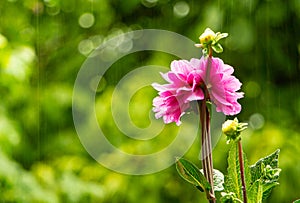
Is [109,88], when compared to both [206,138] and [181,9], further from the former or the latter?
[206,138]

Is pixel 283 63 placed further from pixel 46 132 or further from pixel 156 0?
pixel 46 132

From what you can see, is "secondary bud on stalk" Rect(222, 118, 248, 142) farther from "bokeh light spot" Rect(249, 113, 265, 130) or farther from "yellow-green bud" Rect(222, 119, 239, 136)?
"bokeh light spot" Rect(249, 113, 265, 130)

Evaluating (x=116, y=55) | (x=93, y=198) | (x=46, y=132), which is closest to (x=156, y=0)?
(x=116, y=55)

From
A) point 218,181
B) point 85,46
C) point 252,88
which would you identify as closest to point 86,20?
point 85,46

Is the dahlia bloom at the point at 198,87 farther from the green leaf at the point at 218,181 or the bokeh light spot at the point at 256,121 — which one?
the bokeh light spot at the point at 256,121

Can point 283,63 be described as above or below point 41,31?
below

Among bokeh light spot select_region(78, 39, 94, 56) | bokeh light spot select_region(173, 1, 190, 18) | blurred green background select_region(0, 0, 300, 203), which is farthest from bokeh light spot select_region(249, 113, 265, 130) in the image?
bokeh light spot select_region(78, 39, 94, 56)
